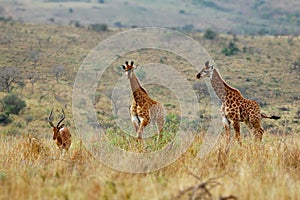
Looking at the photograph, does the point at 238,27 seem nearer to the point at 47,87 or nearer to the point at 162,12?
the point at 162,12

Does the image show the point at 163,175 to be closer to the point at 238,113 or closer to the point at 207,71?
the point at 238,113

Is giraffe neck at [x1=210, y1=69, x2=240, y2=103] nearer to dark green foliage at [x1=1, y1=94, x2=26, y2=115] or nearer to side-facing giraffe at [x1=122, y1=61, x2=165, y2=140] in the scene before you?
side-facing giraffe at [x1=122, y1=61, x2=165, y2=140]

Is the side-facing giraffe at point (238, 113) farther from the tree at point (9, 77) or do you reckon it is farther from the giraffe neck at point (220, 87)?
the tree at point (9, 77)

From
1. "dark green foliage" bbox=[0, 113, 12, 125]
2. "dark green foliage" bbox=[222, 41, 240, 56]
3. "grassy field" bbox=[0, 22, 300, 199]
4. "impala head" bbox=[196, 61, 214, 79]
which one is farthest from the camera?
"dark green foliage" bbox=[222, 41, 240, 56]

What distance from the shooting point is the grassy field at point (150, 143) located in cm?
550

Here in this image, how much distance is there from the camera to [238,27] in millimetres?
104750

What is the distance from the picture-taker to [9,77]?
31.1m

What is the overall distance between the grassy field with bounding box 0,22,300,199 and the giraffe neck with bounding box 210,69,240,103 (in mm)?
753

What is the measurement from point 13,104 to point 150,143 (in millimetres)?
19131

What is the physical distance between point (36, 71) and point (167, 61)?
868 centimetres

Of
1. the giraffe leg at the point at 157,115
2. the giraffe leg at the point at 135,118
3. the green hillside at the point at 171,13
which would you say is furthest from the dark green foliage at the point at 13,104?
the green hillside at the point at 171,13

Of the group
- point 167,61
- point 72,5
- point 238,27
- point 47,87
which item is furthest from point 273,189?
point 72,5

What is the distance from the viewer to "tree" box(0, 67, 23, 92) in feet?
99.0

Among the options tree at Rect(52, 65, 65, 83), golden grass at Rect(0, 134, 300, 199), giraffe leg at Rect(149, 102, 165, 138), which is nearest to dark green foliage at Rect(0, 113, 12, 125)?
tree at Rect(52, 65, 65, 83)
